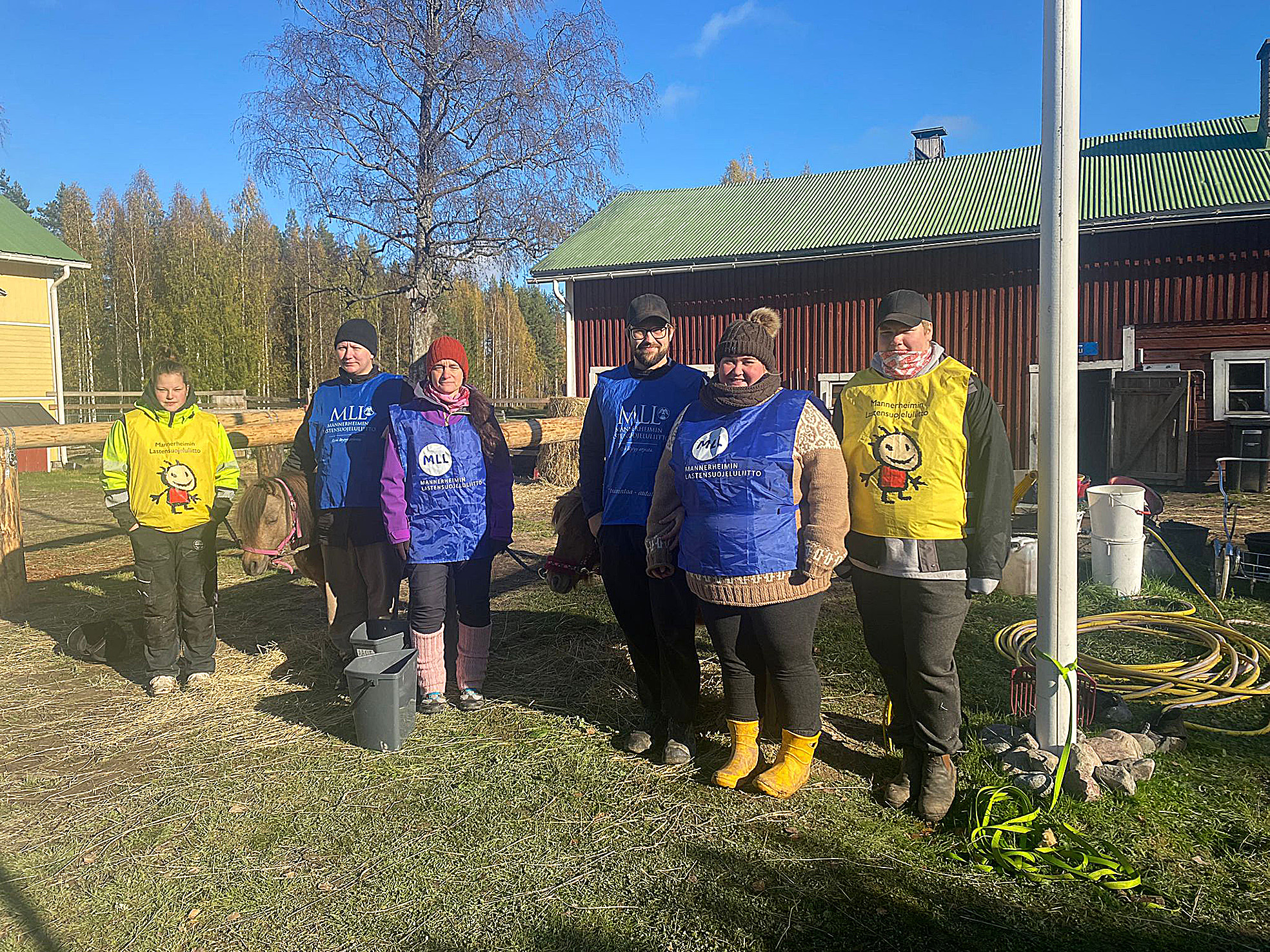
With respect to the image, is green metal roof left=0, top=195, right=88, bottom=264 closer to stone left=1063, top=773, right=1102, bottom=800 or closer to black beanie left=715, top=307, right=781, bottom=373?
black beanie left=715, top=307, right=781, bottom=373

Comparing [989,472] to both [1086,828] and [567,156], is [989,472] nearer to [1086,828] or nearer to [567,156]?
[1086,828]

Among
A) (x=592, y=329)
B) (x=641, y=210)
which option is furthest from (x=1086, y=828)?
(x=641, y=210)

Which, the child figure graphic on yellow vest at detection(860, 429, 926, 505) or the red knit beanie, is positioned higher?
the red knit beanie

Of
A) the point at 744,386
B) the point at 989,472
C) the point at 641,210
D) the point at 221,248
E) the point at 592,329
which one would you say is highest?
the point at 221,248

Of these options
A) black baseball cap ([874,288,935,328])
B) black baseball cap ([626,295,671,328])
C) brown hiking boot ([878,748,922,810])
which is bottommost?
brown hiking boot ([878,748,922,810])

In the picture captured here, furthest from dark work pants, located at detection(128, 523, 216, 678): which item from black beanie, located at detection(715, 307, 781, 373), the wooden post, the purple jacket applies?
black beanie, located at detection(715, 307, 781, 373)

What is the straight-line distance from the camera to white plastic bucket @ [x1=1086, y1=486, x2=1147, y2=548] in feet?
20.7

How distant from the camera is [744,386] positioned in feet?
11.1

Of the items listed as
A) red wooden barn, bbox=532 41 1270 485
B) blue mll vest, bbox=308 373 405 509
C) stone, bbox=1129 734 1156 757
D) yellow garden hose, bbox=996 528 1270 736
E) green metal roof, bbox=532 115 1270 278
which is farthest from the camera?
green metal roof, bbox=532 115 1270 278

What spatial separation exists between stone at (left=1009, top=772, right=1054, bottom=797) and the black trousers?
4.38 feet

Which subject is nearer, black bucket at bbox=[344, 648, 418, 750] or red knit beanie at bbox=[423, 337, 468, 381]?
black bucket at bbox=[344, 648, 418, 750]

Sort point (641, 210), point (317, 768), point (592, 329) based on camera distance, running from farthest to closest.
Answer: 1. point (641, 210)
2. point (592, 329)
3. point (317, 768)

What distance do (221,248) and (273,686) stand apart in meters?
43.9

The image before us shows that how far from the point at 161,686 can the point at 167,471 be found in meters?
1.21
